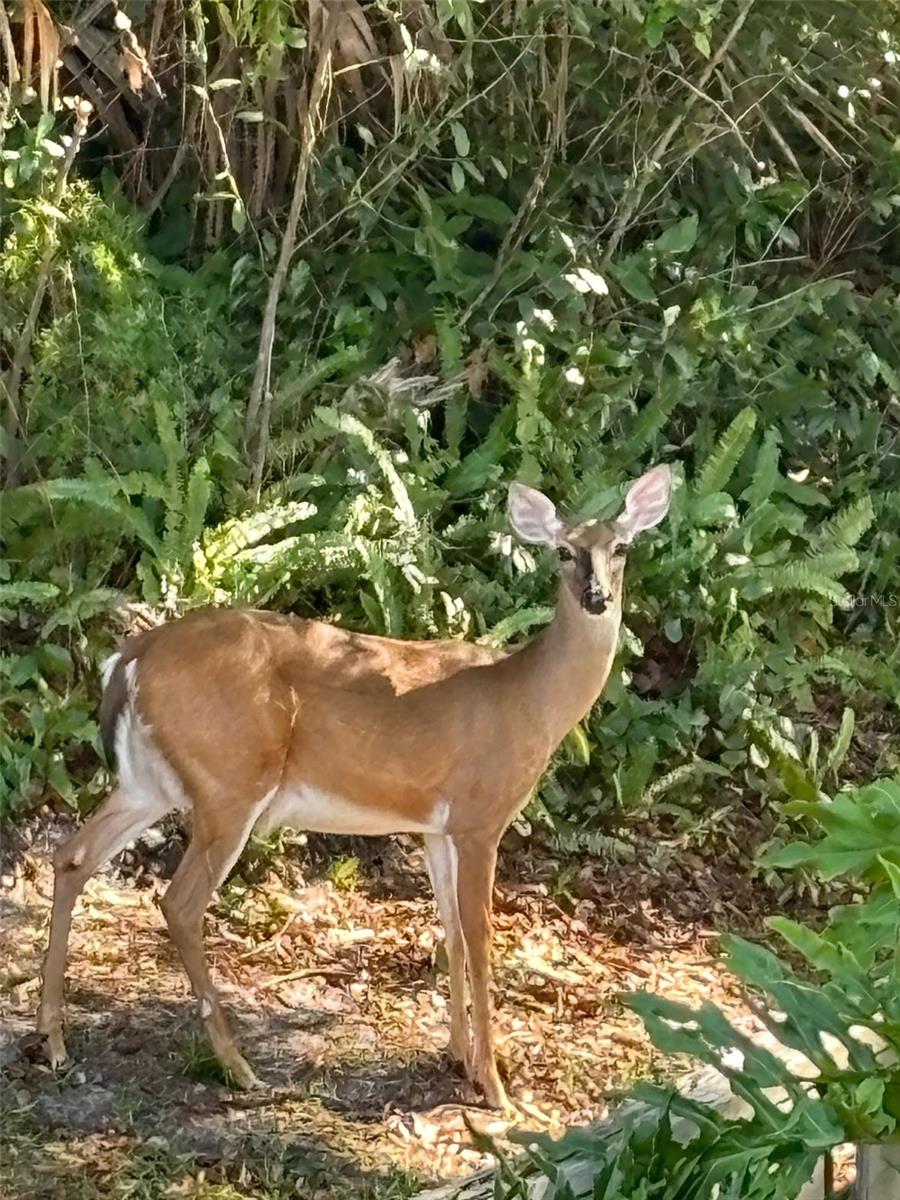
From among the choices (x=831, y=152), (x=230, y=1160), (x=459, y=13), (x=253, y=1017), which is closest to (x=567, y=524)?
(x=253, y=1017)

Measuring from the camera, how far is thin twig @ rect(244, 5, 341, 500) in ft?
12.9

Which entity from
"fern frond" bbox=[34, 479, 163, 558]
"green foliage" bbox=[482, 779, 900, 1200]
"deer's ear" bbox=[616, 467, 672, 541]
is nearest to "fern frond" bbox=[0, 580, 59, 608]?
"fern frond" bbox=[34, 479, 163, 558]

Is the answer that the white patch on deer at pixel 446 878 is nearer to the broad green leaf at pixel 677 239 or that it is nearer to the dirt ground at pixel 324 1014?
the dirt ground at pixel 324 1014

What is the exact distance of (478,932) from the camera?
9.70ft

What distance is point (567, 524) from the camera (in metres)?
3.05

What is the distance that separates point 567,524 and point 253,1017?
4.46 ft

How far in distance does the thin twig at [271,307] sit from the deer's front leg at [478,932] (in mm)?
1449

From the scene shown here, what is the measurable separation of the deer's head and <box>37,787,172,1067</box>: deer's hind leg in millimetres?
1051

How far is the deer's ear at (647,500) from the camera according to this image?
3045 mm

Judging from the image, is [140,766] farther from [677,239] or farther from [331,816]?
[677,239]

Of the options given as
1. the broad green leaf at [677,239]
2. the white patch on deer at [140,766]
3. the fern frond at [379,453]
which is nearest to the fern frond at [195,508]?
the fern frond at [379,453]

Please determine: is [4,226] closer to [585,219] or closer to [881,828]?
[585,219]

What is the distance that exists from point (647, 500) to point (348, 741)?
2.99ft

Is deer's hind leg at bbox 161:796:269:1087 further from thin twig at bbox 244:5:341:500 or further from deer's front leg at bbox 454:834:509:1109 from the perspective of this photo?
thin twig at bbox 244:5:341:500
